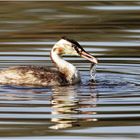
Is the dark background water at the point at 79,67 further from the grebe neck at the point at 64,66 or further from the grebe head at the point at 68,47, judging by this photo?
the grebe head at the point at 68,47

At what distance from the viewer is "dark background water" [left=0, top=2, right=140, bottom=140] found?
12320 millimetres

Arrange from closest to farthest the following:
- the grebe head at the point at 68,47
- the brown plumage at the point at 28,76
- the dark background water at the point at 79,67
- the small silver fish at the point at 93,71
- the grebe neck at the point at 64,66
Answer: the dark background water at the point at 79,67 → the brown plumage at the point at 28,76 → the small silver fish at the point at 93,71 → the grebe neck at the point at 64,66 → the grebe head at the point at 68,47

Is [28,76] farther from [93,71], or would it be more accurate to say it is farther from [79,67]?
[79,67]

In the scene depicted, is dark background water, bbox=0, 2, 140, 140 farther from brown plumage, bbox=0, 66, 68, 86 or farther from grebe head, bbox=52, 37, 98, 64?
grebe head, bbox=52, 37, 98, 64

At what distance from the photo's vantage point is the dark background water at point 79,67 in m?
12.3

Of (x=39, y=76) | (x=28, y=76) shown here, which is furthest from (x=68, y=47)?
(x=28, y=76)

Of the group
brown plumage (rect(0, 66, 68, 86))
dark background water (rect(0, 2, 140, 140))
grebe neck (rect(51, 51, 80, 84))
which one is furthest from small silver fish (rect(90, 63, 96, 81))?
brown plumage (rect(0, 66, 68, 86))

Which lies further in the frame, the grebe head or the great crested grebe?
the grebe head

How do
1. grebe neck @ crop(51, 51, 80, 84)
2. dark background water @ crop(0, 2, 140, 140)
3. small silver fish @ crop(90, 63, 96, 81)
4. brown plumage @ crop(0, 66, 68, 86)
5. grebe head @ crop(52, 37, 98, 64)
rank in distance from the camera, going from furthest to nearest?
grebe head @ crop(52, 37, 98, 64) < grebe neck @ crop(51, 51, 80, 84) < small silver fish @ crop(90, 63, 96, 81) < brown plumage @ crop(0, 66, 68, 86) < dark background water @ crop(0, 2, 140, 140)

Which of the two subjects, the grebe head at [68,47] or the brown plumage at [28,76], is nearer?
the brown plumage at [28,76]

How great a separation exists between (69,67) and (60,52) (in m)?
0.30

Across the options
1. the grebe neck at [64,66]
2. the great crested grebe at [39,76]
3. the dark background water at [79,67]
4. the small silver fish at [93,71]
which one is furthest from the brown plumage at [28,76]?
the small silver fish at [93,71]

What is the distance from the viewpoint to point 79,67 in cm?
1734

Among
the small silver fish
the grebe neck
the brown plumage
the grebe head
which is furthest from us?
the grebe head
